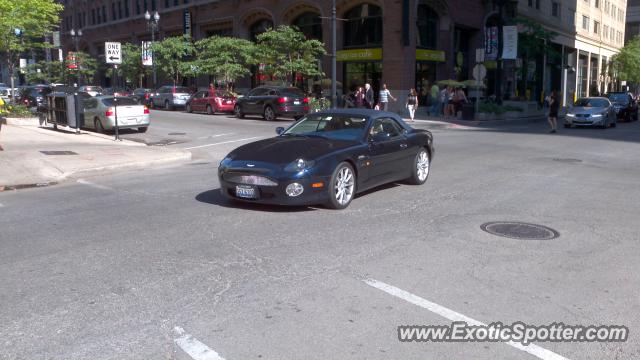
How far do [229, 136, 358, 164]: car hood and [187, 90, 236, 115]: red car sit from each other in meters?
24.8

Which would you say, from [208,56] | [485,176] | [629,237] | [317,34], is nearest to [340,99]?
[317,34]

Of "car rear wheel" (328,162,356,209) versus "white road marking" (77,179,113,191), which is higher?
"car rear wheel" (328,162,356,209)

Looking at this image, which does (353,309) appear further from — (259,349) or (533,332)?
(533,332)

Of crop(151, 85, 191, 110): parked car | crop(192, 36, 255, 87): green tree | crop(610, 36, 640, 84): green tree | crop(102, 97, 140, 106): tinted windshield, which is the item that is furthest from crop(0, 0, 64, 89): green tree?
crop(610, 36, 640, 84): green tree

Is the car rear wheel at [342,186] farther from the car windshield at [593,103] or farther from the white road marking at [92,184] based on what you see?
the car windshield at [593,103]

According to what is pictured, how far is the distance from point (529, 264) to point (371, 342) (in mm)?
2516

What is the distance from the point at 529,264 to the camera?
19.0ft

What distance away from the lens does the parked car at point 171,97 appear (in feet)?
124

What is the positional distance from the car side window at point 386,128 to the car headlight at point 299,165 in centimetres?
166

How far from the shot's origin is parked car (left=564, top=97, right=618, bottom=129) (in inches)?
1025

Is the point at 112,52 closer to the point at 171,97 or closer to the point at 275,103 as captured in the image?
the point at 275,103

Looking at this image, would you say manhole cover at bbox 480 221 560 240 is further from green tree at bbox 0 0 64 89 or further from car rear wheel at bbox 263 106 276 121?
green tree at bbox 0 0 64 89

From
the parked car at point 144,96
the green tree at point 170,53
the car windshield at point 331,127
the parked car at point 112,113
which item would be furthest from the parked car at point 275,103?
the car windshield at point 331,127

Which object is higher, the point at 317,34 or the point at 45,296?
the point at 317,34
